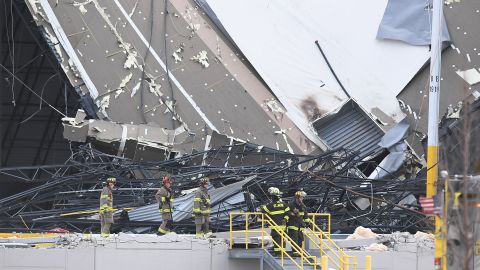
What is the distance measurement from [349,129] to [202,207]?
10087 mm

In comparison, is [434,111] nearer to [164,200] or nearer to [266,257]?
[266,257]

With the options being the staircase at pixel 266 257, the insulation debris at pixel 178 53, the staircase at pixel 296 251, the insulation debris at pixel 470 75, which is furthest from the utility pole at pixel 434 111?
the insulation debris at pixel 178 53

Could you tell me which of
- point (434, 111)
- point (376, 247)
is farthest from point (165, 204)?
point (434, 111)

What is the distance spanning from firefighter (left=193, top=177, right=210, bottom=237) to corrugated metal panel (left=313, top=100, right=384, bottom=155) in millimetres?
9422

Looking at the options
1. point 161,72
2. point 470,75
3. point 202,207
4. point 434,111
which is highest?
point 161,72

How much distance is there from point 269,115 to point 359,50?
3113 millimetres

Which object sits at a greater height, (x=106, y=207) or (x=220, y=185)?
(x=220, y=185)

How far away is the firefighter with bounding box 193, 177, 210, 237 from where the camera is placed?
76.4 ft

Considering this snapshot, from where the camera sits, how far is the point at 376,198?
27688mm

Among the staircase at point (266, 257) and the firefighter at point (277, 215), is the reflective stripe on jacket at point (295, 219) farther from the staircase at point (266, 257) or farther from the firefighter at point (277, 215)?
the staircase at point (266, 257)

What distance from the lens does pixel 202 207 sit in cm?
2348

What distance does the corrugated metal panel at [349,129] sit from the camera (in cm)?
3247

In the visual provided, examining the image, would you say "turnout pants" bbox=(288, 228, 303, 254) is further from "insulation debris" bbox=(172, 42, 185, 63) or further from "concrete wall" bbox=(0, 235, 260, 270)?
"insulation debris" bbox=(172, 42, 185, 63)

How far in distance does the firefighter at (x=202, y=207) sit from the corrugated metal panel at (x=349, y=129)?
371 inches
